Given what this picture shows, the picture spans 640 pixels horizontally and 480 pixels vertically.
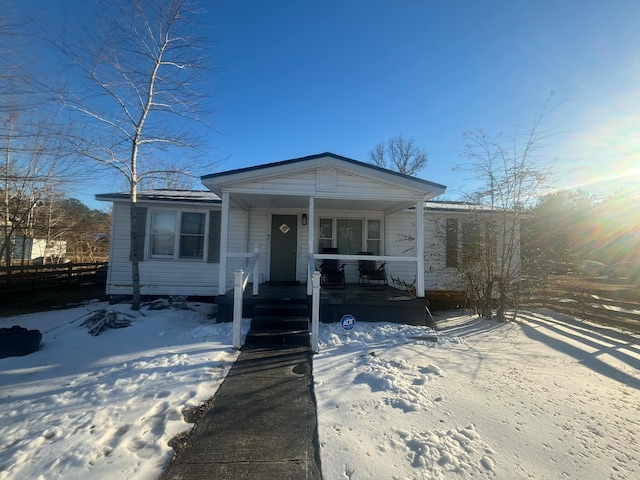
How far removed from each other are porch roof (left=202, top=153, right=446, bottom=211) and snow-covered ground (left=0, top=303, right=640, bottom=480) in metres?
2.92

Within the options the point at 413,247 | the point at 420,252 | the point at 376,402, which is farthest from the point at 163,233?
the point at 376,402

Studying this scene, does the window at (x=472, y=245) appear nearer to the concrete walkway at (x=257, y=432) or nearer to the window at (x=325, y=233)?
the window at (x=325, y=233)

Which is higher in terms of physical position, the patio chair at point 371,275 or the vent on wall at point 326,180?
the vent on wall at point 326,180

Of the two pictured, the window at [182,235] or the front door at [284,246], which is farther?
the front door at [284,246]

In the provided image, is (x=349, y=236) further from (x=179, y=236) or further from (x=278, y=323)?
(x=179, y=236)

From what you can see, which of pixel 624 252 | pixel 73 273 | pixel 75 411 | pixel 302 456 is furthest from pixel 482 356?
pixel 624 252

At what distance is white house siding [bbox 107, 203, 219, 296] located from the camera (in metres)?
8.62

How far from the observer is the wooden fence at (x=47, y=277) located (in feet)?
36.1

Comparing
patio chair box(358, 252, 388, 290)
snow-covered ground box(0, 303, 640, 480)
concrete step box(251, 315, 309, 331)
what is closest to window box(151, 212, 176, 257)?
snow-covered ground box(0, 303, 640, 480)

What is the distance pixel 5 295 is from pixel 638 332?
18.0 metres

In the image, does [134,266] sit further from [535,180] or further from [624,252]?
[624,252]

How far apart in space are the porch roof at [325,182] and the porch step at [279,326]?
248 cm

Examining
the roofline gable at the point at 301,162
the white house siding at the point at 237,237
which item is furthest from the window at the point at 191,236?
the roofline gable at the point at 301,162

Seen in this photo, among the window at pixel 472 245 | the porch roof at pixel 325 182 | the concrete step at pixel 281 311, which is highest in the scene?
the porch roof at pixel 325 182
